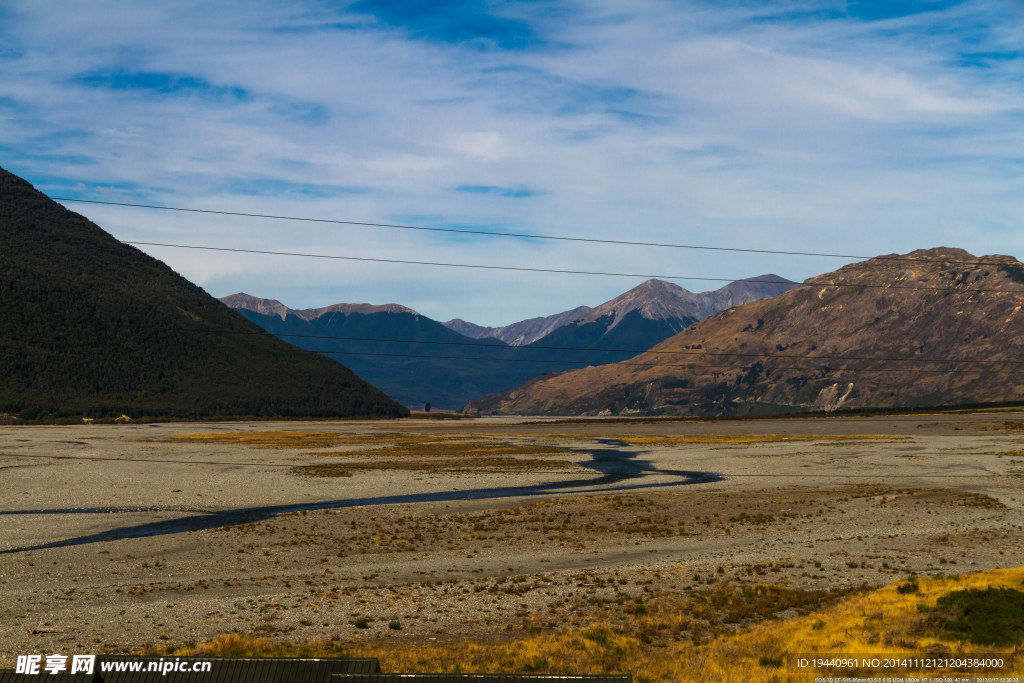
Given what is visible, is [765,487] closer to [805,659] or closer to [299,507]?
[299,507]

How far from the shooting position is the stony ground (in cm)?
2894

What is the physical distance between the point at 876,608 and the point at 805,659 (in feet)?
17.6

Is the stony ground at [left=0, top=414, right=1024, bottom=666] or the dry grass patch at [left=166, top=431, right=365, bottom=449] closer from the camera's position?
the stony ground at [left=0, top=414, right=1024, bottom=666]

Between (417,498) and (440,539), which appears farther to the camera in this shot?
(417,498)

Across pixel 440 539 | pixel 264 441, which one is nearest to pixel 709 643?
pixel 440 539

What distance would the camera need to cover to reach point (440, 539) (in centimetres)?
4534

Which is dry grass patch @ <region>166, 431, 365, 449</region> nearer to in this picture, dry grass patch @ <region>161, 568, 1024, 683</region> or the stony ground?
the stony ground

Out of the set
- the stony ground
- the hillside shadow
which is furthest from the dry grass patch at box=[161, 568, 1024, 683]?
the hillside shadow

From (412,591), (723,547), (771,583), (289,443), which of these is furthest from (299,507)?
(289,443)

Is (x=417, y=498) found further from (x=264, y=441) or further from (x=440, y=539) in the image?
(x=264, y=441)

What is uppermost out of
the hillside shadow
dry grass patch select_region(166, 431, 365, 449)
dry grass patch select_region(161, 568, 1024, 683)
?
dry grass patch select_region(161, 568, 1024, 683)

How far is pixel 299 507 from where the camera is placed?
2340 inches

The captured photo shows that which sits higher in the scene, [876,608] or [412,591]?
[876,608]

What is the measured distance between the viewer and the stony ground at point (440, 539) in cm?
2894
